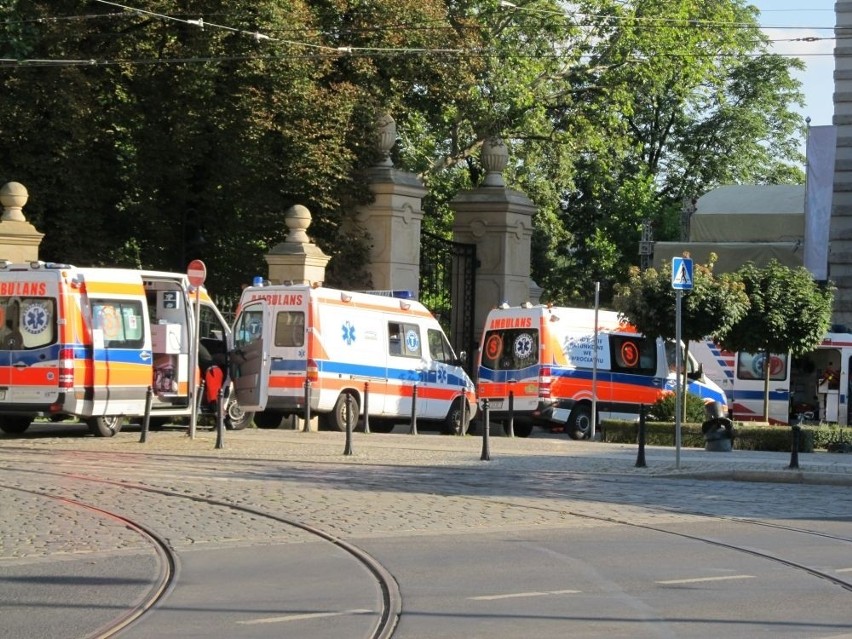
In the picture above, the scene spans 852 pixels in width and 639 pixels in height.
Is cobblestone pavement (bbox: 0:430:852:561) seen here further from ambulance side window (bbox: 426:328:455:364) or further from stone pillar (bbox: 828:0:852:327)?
stone pillar (bbox: 828:0:852:327)

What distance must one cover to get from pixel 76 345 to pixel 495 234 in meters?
12.6

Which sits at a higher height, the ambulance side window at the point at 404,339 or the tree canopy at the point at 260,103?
the tree canopy at the point at 260,103

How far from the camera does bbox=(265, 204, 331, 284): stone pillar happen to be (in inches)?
1106

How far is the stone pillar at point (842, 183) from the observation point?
124 feet

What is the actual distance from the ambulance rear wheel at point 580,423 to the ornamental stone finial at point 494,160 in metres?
5.97

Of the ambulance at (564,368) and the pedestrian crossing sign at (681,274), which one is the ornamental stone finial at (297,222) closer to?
the ambulance at (564,368)

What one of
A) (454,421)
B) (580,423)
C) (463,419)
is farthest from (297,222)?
(580,423)

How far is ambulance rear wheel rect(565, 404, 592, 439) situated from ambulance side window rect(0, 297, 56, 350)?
1113 cm

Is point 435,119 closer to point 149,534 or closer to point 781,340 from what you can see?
point 781,340

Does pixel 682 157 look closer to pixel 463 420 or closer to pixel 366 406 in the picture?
pixel 463 420

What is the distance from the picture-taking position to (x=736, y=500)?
1606cm

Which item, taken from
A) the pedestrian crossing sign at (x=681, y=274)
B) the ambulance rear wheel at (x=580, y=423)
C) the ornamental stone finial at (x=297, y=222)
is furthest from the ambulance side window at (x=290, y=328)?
the pedestrian crossing sign at (x=681, y=274)

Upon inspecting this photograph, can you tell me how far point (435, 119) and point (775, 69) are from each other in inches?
1122

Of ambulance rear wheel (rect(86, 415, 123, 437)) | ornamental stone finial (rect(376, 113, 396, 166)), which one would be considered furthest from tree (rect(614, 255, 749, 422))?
ambulance rear wheel (rect(86, 415, 123, 437))
